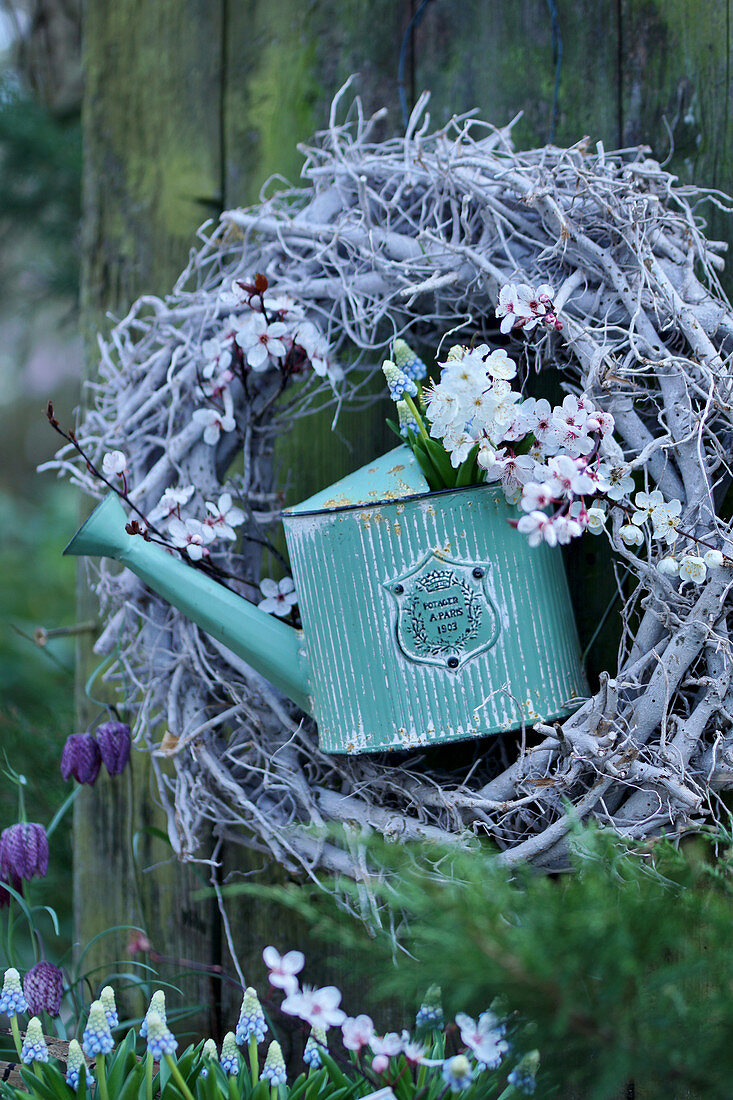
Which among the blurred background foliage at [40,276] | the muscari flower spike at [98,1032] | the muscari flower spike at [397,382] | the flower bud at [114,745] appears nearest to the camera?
the muscari flower spike at [98,1032]

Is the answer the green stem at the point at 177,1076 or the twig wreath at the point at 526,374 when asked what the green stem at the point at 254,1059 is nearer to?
the green stem at the point at 177,1076

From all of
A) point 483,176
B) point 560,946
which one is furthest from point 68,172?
point 560,946

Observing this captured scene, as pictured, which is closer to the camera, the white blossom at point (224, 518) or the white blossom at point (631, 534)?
the white blossom at point (631, 534)

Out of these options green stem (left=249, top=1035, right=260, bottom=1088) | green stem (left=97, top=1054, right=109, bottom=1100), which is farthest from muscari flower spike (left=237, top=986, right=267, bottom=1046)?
green stem (left=97, top=1054, right=109, bottom=1100)

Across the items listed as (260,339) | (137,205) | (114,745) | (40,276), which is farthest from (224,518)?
(40,276)

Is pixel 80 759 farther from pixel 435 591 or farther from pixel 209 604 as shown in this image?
pixel 435 591

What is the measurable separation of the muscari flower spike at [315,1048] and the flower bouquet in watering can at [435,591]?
22cm

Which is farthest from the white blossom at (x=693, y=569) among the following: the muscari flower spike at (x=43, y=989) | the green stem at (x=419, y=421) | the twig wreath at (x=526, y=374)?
the muscari flower spike at (x=43, y=989)

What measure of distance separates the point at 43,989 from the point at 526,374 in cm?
72

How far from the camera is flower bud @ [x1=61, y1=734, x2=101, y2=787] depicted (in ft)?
3.30

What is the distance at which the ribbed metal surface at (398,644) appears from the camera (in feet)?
2.59

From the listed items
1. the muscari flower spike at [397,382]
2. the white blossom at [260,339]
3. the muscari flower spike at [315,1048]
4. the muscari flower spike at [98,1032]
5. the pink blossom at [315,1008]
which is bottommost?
the muscari flower spike at [315,1048]

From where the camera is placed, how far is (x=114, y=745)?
1017 mm

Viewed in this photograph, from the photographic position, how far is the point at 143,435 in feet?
3.31
